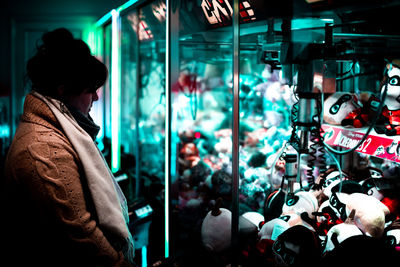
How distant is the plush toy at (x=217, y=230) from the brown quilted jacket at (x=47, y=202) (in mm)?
795

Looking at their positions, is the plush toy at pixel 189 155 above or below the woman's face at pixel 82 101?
below

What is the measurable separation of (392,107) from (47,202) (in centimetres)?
165

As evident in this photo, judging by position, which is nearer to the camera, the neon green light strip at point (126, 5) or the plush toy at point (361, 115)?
the plush toy at point (361, 115)

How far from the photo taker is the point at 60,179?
43.5 inches

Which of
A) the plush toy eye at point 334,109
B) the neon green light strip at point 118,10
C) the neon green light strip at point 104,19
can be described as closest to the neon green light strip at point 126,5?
the neon green light strip at point 118,10

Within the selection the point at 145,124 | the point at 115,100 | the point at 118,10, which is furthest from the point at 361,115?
the point at 145,124

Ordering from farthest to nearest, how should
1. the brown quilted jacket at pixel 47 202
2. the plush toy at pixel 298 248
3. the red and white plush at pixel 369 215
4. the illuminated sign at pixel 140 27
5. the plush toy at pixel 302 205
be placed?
the illuminated sign at pixel 140 27
the plush toy at pixel 302 205
the red and white plush at pixel 369 215
the plush toy at pixel 298 248
the brown quilted jacket at pixel 47 202

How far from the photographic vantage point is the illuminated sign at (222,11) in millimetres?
1630

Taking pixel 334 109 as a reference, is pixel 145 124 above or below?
below

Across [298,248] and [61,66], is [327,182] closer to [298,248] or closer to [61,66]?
[298,248]

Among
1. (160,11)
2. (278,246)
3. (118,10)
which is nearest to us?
(278,246)

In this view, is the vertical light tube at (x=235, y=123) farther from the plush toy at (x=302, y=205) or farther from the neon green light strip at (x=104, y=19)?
the neon green light strip at (x=104, y=19)

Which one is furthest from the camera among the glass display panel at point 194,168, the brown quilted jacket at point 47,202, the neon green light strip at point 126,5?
the neon green light strip at point 126,5

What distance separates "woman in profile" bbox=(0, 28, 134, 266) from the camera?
1.10m
